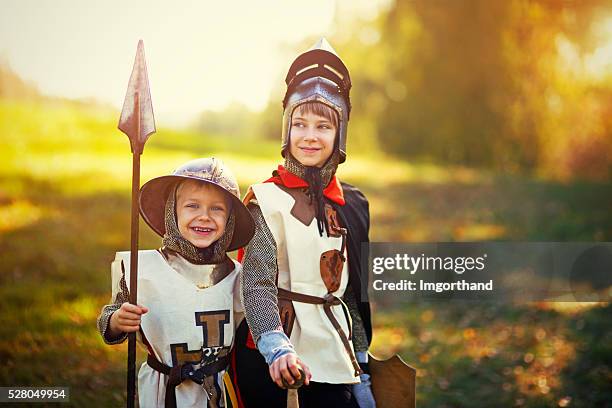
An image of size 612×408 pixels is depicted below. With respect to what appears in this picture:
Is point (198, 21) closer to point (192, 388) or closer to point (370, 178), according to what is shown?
point (370, 178)

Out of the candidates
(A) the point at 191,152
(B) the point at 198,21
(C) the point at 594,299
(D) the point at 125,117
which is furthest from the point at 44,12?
(C) the point at 594,299

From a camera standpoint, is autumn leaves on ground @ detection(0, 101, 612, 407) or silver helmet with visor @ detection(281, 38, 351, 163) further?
autumn leaves on ground @ detection(0, 101, 612, 407)

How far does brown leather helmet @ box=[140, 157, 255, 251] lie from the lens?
2.62 m

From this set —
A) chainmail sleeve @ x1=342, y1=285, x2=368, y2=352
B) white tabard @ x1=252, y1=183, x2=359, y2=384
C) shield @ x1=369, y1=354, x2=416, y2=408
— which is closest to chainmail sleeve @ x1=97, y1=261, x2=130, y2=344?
white tabard @ x1=252, y1=183, x2=359, y2=384

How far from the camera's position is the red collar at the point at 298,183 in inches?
106

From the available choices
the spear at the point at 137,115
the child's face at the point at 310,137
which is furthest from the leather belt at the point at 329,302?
the spear at the point at 137,115

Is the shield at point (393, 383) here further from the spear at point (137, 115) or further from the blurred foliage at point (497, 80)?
the blurred foliage at point (497, 80)

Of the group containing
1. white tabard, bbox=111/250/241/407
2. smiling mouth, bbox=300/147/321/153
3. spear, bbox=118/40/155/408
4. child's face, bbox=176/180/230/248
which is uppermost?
spear, bbox=118/40/155/408

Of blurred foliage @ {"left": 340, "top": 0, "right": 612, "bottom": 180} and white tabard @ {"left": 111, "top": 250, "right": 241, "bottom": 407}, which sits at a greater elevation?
blurred foliage @ {"left": 340, "top": 0, "right": 612, "bottom": 180}

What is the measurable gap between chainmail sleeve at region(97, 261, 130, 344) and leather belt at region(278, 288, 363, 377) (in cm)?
55

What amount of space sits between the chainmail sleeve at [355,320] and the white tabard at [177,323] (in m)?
0.44

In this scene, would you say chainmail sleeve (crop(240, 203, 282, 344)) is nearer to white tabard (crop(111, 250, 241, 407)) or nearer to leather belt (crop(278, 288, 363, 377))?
leather belt (crop(278, 288, 363, 377))

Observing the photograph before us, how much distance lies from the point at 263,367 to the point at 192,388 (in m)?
0.25

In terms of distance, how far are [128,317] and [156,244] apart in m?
2.11
